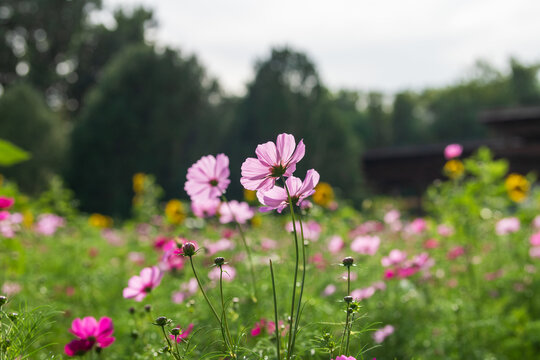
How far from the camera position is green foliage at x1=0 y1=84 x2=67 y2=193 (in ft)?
39.6

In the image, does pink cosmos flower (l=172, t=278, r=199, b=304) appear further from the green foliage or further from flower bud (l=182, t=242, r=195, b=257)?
the green foliage

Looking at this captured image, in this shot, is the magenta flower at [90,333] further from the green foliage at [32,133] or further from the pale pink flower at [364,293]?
the green foliage at [32,133]

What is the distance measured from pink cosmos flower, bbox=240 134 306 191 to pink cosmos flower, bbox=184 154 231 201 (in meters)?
0.24

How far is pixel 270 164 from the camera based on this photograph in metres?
0.88

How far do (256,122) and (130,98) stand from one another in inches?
114

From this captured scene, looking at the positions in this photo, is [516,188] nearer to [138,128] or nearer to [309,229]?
[309,229]

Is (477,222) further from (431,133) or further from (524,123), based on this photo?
(431,133)

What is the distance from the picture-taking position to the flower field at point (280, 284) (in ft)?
3.70

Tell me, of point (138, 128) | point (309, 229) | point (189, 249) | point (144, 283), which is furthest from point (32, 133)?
point (189, 249)

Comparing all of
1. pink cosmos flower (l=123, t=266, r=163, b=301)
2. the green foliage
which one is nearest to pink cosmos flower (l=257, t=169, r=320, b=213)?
pink cosmos flower (l=123, t=266, r=163, b=301)

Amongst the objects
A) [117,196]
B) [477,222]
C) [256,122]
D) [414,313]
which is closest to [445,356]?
[414,313]

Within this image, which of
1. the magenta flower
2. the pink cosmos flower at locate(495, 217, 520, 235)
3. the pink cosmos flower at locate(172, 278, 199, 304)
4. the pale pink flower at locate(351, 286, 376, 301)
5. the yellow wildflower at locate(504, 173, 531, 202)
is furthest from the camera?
the yellow wildflower at locate(504, 173, 531, 202)

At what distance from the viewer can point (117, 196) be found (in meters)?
10.3

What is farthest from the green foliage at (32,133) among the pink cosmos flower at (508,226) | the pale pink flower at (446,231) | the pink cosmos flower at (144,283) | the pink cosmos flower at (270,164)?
the pink cosmos flower at (270,164)
